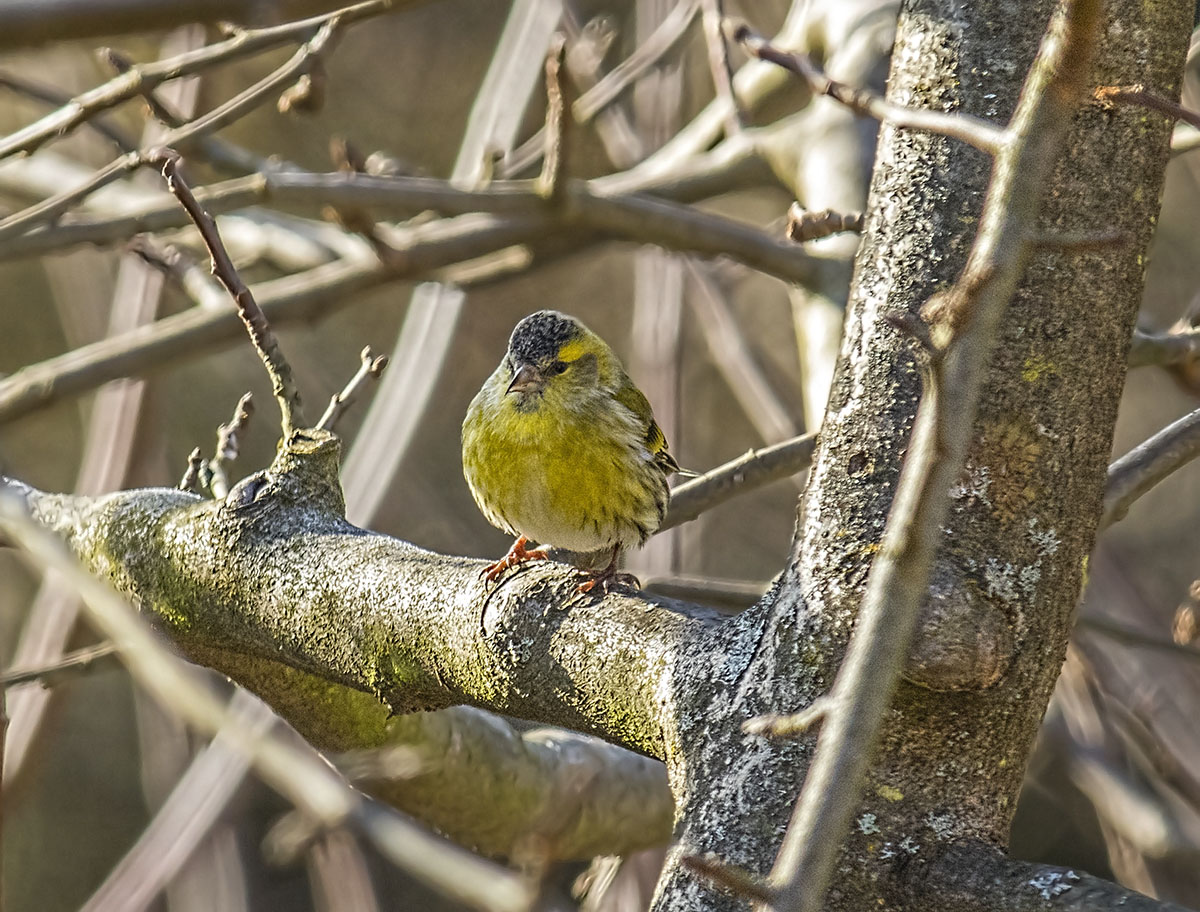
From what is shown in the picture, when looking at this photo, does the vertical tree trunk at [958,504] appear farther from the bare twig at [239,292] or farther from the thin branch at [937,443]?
the bare twig at [239,292]

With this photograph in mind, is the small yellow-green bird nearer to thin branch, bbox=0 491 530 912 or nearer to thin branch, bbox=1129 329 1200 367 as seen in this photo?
thin branch, bbox=1129 329 1200 367

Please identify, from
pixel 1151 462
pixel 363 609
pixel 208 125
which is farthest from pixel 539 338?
pixel 1151 462

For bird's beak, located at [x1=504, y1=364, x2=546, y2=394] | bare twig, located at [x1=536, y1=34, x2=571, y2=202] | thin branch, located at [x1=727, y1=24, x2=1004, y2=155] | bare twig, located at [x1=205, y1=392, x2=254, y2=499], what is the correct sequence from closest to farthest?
1. thin branch, located at [x1=727, y1=24, x2=1004, y2=155]
2. bare twig, located at [x1=205, y1=392, x2=254, y2=499]
3. bare twig, located at [x1=536, y1=34, x2=571, y2=202]
4. bird's beak, located at [x1=504, y1=364, x2=546, y2=394]

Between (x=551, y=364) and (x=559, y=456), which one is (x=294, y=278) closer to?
(x=551, y=364)

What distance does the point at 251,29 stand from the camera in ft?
8.83

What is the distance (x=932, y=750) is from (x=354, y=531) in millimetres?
1070

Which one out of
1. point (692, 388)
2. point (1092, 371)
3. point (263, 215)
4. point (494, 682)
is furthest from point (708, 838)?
point (692, 388)

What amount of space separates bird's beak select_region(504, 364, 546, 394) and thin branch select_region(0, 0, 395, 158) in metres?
1.20

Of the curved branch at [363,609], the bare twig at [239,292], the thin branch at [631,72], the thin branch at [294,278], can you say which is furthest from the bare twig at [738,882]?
the thin branch at [631,72]

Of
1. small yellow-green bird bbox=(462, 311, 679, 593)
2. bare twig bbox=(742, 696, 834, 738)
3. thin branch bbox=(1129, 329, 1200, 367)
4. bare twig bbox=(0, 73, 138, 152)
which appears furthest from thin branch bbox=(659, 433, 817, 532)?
bare twig bbox=(742, 696, 834, 738)

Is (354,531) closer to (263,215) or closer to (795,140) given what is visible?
(795,140)

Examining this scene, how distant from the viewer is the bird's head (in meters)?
3.60

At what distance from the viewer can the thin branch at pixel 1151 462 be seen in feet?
7.03

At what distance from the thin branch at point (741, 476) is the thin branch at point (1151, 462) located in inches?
28.3
